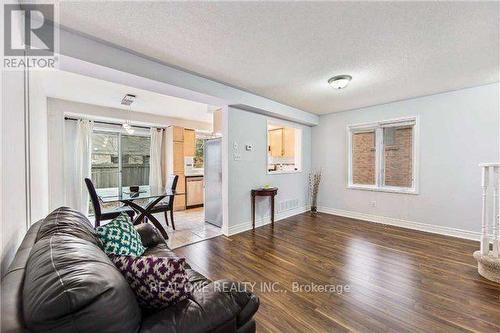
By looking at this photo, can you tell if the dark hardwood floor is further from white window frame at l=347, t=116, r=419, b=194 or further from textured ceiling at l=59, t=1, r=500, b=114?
textured ceiling at l=59, t=1, r=500, b=114

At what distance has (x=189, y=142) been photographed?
20.0 ft

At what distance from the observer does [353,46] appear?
89.1 inches

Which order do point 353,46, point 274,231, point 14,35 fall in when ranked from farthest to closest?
point 274,231
point 353,46
point 14,35

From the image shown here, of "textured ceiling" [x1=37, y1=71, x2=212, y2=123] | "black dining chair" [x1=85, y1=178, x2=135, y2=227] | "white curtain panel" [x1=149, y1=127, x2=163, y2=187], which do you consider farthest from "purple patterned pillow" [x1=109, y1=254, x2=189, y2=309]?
"white curtain panel" [x1=149, y1=127, x2=163, y2=187]

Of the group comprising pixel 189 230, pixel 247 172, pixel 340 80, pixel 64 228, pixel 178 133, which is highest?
pixel 340 80

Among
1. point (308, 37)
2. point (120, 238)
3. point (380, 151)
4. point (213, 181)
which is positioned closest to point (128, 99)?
point (213, 181)

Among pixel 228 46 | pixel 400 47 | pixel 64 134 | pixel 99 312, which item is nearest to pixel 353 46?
pixel 400 47

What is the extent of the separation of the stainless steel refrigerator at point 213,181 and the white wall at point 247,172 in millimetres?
430

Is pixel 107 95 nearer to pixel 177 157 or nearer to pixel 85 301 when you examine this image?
pixel 177 157

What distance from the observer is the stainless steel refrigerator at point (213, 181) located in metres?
4.22

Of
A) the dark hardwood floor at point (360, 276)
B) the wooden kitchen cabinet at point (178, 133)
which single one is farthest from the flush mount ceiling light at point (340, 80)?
the wooden kitchen cabinet at point (178, 133)

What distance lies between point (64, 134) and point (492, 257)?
22.0ft

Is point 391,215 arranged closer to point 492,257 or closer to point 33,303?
point 492,257

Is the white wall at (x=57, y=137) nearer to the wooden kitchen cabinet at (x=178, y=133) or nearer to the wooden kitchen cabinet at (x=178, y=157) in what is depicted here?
the wooden kitchen cabinet at (x=178, y=133)
